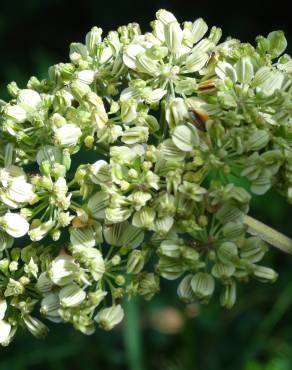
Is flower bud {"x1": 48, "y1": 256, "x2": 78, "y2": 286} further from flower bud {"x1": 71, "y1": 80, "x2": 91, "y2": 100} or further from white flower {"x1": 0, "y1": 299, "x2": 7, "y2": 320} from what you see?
flower bud {"x1": 71, "y1": 80, "x2": 91, "y2": 100}

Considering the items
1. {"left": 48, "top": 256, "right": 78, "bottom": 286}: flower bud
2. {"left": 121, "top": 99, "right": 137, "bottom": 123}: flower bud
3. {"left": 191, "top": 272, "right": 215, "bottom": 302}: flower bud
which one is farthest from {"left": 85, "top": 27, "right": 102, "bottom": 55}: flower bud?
{"left": 191, "top": 272, "right": 215, "bottom": 302}: flower bud

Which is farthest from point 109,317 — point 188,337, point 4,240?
point 188,337

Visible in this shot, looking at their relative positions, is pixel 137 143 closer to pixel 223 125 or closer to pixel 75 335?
pixel 223 125

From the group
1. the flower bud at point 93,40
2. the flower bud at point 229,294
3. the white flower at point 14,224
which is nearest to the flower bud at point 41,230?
the white flower at point 14,224

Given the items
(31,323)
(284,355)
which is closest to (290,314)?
(284,355)

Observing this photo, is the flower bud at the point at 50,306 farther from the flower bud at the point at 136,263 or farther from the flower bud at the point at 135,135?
the flower bud at the point at 135,135

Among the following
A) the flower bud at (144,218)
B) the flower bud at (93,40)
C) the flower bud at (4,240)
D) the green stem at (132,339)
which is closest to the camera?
the flower bud at (144,218)
